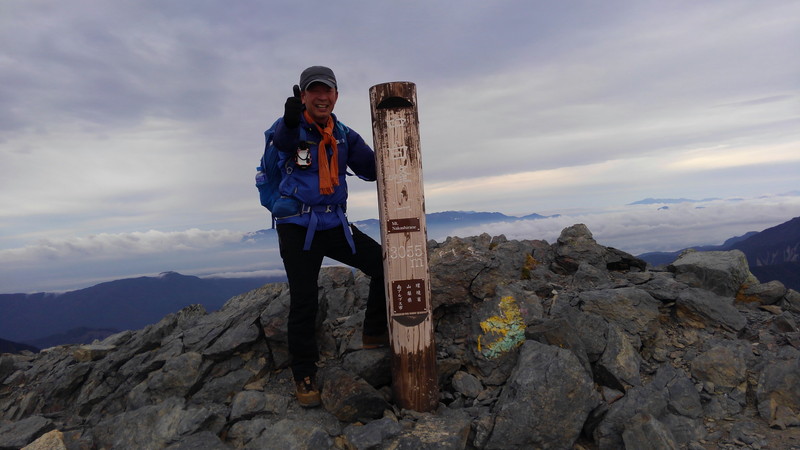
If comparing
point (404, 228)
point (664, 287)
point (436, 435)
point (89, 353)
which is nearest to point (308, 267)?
point (404, 228)

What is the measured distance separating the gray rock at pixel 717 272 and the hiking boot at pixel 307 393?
7.76 metres

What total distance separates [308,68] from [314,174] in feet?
4.67

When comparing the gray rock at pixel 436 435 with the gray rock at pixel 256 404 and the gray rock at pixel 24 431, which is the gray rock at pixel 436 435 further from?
the gray rock at pixel 24 431

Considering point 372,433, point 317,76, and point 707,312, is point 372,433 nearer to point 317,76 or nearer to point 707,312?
point 317,76

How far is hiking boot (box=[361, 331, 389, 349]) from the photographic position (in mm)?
6965

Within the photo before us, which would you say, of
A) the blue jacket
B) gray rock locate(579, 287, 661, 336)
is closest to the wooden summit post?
the blue jacket

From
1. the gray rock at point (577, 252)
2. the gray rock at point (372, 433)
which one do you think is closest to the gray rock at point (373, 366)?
the gray rock at point (372, 433)

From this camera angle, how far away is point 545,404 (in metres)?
5.61

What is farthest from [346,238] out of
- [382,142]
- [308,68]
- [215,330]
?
[215,330]

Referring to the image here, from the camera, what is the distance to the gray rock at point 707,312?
25.0ft

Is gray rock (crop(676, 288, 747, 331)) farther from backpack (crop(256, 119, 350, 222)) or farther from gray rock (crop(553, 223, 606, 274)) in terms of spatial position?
backpack (crop(256, 119, 350, 222))

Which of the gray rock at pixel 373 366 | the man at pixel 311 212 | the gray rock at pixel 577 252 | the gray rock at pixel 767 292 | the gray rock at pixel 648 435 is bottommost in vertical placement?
the gray rock at pixel 648 435

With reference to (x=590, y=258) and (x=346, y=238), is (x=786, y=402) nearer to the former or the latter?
(x=590, y=258)

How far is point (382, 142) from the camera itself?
6059 mm
